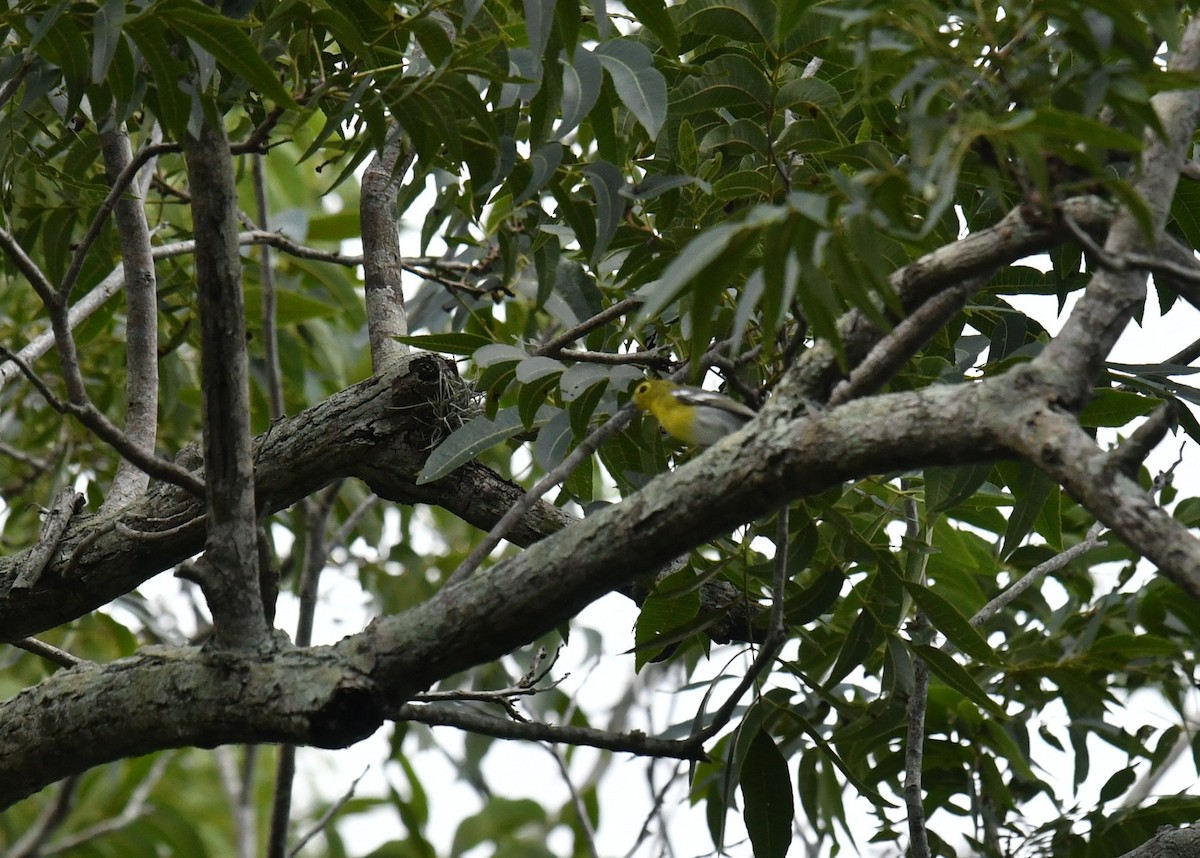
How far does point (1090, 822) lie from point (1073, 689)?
0.59 metres

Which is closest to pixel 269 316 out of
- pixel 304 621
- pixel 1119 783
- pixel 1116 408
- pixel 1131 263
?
pixel 304 621

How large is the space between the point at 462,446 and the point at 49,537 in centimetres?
102

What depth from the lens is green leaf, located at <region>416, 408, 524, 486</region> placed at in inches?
91.9

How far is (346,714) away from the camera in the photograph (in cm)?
178

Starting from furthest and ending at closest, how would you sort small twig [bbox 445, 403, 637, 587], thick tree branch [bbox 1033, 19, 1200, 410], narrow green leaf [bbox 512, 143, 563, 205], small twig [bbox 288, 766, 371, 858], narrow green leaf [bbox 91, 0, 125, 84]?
small twig [bbox 288, 766, 371, 858] < narrow green leaf [bbox 512, 143, 563, 205] < small twig [bbox 445, 403, 637, 587] < narrow green leaf [bbox 91, 0, 125, 84] < thick tree branch [bbox 1033, 19, 1200, 410]

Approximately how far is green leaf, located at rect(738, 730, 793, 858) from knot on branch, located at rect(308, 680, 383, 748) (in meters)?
0.93

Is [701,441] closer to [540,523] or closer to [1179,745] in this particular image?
[540,523]

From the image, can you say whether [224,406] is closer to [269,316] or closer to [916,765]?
[916,765]

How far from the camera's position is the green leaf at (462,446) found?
2.33 meters

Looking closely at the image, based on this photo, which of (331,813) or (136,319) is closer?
(136,319)

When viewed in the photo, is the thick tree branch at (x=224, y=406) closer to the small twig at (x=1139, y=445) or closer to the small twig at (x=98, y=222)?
the small twig at (x=98, y=222)

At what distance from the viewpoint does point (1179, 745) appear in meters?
3.82

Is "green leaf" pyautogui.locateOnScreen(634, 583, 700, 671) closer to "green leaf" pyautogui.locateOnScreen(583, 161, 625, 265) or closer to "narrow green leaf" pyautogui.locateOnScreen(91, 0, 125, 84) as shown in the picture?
"green leaf" pyautogui.locateOnScreen(583, 161, 625, 265)

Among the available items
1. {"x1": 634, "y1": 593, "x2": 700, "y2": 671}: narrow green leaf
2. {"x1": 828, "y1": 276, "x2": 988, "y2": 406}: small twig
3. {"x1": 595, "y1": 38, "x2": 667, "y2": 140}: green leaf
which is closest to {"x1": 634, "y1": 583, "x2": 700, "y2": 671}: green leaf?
{"x1": 634, "y1": 593, "x2": 700, "y2": 671}: narrow green leaf
